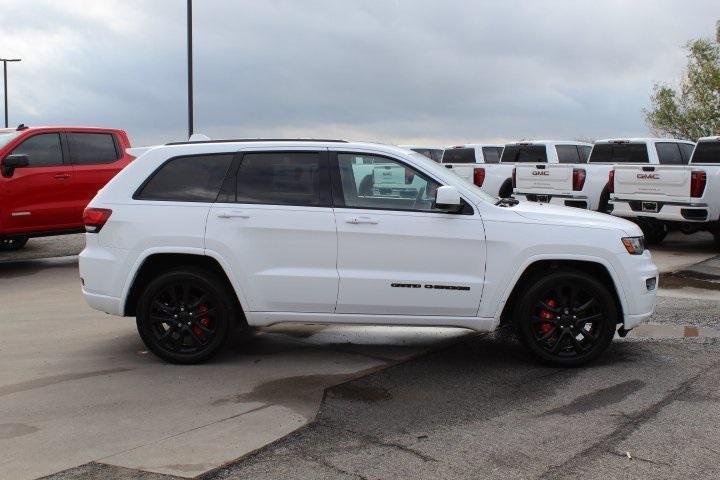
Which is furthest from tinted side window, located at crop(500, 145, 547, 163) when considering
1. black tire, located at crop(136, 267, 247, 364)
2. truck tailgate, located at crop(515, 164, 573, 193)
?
black tire, located at crop(136, 267, 247, 364)

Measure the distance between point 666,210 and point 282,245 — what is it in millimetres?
9293

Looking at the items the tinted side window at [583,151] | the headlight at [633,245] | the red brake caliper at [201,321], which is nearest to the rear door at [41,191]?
the red brake caliper at [201,321]

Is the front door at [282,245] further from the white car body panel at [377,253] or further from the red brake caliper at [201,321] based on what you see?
the red brake caliper at [201,321]

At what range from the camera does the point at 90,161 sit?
12.1 metres

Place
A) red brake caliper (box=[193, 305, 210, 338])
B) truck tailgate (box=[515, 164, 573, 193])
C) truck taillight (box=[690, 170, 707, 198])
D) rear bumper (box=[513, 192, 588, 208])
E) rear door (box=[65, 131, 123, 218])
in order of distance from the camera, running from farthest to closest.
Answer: truck tailgate (box=[515, 164, 573, 193]) < rear bumper (box=[513, 192, 588, 208]) < truck taillight (box=[690, 170, 707, 198]) < rear door (box=[65, 131, 123, 218]) < red brake caliper (box=[193, 305, 210, 338])

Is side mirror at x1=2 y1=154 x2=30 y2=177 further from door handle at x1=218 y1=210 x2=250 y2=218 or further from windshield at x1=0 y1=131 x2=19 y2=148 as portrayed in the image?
door handle at x1=218 y1=210 x2=250 y2=218

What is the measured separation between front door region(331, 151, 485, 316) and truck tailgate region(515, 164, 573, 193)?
10.7 meters

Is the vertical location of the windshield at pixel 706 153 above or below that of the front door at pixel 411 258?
above

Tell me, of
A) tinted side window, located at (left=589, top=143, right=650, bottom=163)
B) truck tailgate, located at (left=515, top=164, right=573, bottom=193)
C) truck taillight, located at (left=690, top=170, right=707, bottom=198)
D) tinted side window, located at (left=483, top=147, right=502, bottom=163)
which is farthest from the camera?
tinted side window, located at (left=483, top=147, right=502, bottom=163)

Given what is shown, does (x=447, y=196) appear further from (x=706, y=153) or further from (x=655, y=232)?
(x=655, y=232)

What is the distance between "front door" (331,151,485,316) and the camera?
5.84 m

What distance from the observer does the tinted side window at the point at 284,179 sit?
19.8ft


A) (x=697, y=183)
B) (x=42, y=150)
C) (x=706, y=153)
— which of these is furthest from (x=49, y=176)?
(x=706, y=153)

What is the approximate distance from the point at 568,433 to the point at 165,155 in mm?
3776
